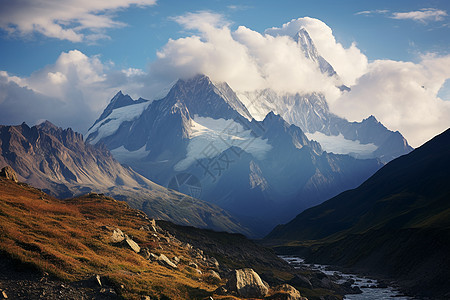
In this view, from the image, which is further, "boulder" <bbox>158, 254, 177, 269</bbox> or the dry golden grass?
"boulder" <bbox>158, 254, 177, 269</bbox>

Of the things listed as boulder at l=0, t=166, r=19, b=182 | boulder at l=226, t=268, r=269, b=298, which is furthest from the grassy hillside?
boulder at l=0, t=166, r=19, b=182

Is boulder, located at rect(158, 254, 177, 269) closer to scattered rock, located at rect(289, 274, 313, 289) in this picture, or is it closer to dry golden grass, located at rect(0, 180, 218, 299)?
dry golden grass, located at rect(0, 180, 218, 299)

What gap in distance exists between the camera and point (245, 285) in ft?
185

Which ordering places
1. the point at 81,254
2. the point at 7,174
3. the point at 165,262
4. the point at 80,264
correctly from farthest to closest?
1. the point at 7,174
2. the point at 165,262
3. the point at 81,254
4. the point at 80,264

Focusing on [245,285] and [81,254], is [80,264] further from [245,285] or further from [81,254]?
[245,285]

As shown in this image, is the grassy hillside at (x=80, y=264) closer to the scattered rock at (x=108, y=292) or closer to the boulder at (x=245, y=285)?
the scattered rock at (x=108, y=292)

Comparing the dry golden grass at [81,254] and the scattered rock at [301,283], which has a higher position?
the dry golden grass at [81,254]

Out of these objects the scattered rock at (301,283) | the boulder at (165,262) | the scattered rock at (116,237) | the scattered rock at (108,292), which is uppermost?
the scattered rock at (116,237)

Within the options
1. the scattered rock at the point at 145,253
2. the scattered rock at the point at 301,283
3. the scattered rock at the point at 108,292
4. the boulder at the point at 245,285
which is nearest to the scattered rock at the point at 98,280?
the scattered rock at the point at 108,292

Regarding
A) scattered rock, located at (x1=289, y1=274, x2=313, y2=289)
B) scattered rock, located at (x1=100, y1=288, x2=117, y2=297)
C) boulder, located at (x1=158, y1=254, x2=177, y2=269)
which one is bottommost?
scattered rock, located at (x1=289, y1=274, x2=313, y2=289)

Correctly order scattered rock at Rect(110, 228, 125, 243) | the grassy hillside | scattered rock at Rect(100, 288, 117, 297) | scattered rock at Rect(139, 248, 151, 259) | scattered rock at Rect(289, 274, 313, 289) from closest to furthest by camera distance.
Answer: the grassy hillside
scattered rock at Rect(100, 288, 117, 297)
scattered rock at Rect(110, 228, 125, 243)
scattered rock at Rect(139, 248, 151, 259)
scattered rock at Rect(289, 274, 313, 289)

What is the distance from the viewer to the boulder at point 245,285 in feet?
180

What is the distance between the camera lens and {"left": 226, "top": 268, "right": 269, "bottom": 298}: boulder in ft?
180

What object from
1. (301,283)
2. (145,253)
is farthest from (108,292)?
(301,283)
